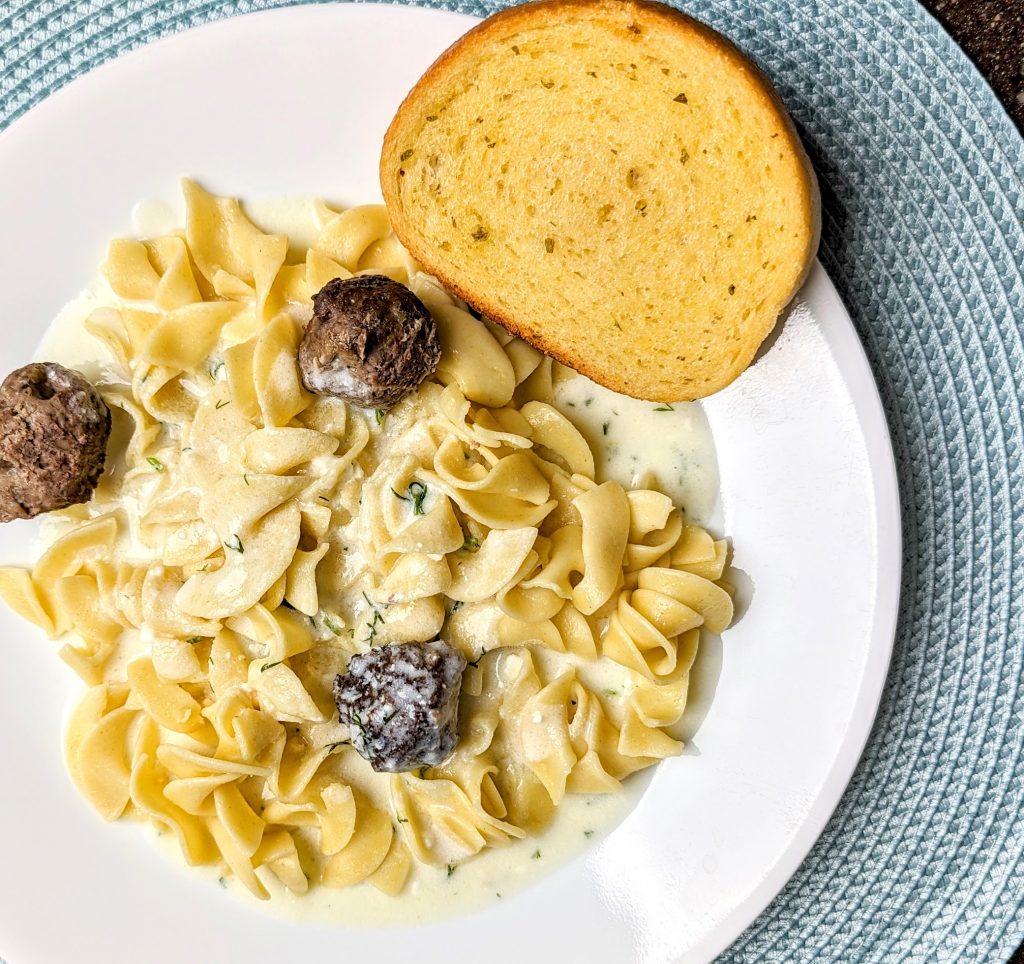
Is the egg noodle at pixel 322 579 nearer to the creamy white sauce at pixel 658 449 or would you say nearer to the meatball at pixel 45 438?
the creamy white sauce at pixel 658 449

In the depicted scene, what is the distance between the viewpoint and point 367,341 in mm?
3180

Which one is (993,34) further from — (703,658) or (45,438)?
(45,438)

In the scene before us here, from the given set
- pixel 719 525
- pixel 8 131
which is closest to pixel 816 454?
pixel 719 525

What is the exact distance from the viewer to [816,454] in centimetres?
355

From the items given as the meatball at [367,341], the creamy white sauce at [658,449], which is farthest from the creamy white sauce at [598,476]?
the meatball at [367,341]

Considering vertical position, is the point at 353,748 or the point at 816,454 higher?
the point at 816,454

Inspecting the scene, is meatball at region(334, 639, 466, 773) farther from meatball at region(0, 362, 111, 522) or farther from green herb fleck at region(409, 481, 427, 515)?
meatball at region(0, 362, 111, 522)

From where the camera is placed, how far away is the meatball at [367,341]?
10.5 feet

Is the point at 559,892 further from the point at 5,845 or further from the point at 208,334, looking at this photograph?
the point at 208,334

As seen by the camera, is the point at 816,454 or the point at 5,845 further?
the point at 5,845

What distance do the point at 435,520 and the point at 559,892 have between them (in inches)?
63.7

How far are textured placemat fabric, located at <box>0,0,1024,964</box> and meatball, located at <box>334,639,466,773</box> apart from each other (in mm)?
1729

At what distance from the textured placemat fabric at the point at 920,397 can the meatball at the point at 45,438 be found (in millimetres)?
1293

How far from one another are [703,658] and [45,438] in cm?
264
